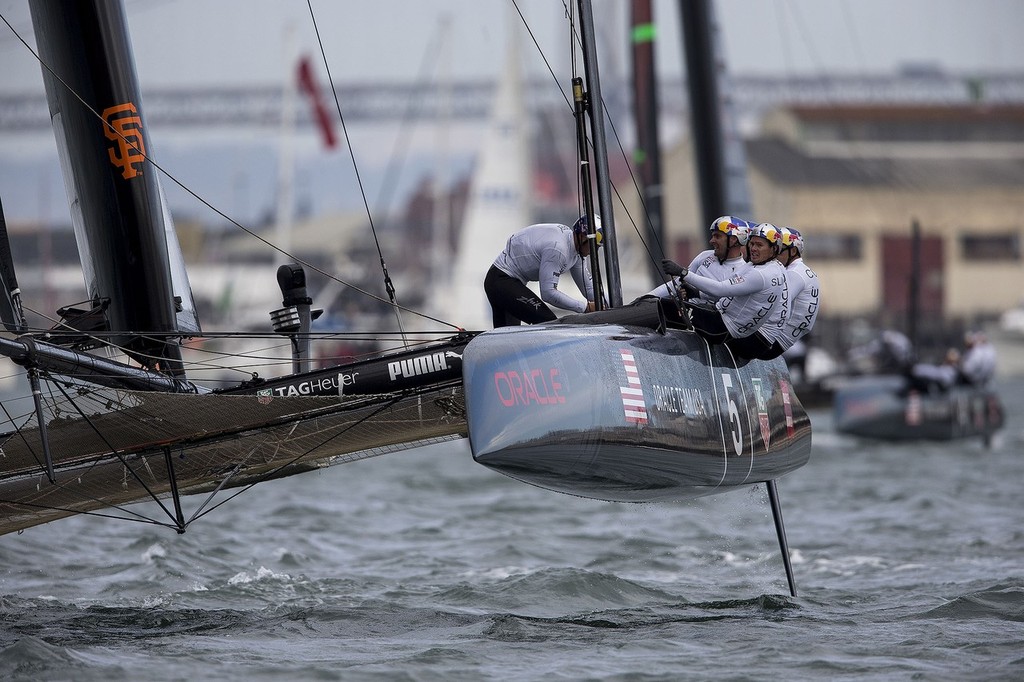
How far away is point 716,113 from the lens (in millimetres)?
12859

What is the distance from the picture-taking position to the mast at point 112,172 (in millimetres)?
5988

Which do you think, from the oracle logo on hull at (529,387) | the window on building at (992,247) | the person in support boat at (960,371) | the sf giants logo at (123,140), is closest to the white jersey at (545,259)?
the oracle logo on hull at (529,387)

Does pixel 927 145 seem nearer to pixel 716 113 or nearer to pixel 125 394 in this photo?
pixel 716 113

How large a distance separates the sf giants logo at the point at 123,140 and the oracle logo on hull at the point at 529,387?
2.10 meters

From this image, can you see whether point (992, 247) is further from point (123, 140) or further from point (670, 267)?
point (123, 140)

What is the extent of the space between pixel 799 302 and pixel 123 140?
Result: 2845mm

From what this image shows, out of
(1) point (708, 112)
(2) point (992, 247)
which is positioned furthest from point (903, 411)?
(2) point (992, 247)

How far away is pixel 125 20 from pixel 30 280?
164ft

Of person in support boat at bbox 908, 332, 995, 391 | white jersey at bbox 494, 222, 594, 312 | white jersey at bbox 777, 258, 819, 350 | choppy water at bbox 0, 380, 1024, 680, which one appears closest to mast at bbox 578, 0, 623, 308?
white jersey at bbox 494, 222, 594, 312

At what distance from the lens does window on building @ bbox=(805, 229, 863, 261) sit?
3916 cm

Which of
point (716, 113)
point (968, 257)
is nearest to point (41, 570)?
point (716, 113)

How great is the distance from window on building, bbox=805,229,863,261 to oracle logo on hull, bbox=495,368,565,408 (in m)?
34.9

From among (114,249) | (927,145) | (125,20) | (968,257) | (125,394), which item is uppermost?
(125,20)

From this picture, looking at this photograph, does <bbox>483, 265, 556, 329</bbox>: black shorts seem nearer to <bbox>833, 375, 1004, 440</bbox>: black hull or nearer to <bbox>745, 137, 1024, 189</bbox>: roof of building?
<bbox>833, 375, 1004, 440</bbox>: black hull
